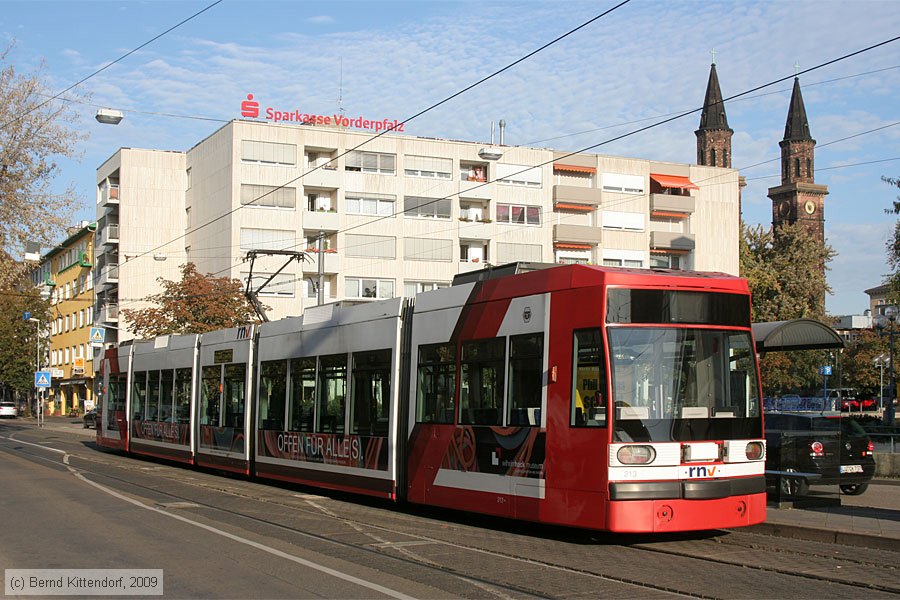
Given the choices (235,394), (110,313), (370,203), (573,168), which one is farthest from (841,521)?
(110,313)

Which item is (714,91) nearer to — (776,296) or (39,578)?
(776,296)

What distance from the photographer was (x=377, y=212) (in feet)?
200

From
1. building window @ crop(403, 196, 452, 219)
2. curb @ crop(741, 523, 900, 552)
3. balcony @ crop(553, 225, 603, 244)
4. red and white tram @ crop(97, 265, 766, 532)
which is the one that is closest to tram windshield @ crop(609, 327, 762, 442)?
red and white tram @ crop(97, 265, 766, 532)

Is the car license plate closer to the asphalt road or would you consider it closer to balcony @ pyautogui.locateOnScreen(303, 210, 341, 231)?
the asphalt road

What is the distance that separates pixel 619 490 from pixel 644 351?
5.04 ft

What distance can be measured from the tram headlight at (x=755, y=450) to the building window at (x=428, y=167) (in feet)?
169

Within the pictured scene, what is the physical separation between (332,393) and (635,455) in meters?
7.28

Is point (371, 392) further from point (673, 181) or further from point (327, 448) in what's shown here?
point (673, 181)

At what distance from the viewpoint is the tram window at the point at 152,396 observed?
1040 inches

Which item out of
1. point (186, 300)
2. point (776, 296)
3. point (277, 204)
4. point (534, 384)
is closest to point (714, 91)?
point (776, 296)

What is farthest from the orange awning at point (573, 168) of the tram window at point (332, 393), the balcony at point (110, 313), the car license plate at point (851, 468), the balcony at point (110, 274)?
the tram window at point (332, 393)

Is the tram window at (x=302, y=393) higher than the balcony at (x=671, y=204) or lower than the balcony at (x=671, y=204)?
lower

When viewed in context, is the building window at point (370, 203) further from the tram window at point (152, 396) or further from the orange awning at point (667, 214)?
the tram window at point (152, 396)

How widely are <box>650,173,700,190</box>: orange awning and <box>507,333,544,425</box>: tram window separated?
5756 cm
